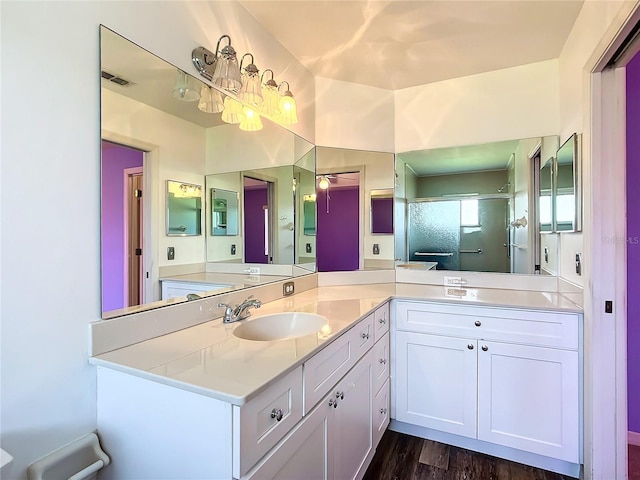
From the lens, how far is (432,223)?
2.54m

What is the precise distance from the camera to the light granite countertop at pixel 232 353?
856 millimetres

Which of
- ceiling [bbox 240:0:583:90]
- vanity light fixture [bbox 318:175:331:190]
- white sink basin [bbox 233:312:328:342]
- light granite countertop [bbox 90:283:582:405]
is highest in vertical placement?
ceiling [bbox 240:0:583:90]

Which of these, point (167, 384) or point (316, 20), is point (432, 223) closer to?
point (316, 20)

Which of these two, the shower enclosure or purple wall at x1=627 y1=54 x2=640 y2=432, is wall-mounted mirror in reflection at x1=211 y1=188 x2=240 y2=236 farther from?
purple wall at x1=627 y1=54 x2=640 y2=432

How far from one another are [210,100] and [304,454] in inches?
58.0

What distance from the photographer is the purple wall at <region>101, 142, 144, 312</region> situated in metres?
1.08

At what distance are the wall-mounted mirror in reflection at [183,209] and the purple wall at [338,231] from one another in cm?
103

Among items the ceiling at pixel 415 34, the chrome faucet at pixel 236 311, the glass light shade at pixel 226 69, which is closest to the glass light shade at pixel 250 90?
the glass light shade at pixel 226 69

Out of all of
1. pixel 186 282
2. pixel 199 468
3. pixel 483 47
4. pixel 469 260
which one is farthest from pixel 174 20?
pixel 469 260

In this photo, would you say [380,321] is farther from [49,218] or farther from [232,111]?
[49,218]

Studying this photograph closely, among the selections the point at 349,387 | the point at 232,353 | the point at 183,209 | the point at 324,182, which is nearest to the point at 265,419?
the point at 232,353

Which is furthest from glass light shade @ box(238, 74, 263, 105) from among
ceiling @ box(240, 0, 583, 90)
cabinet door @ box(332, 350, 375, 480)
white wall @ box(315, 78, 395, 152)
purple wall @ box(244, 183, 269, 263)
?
cabinet door @ box(332, 350, 375, 480)

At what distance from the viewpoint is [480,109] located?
2.31 metres

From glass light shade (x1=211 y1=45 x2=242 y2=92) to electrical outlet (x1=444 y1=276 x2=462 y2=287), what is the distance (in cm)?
191
